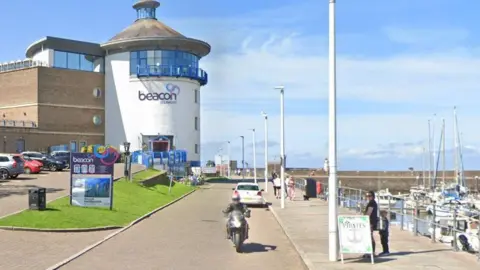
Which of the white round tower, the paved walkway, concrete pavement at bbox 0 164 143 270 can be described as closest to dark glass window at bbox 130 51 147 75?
the white round tower

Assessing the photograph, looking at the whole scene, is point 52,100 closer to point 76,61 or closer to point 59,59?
point 59,59

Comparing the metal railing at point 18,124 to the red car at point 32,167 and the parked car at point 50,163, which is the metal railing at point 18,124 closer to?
Result: the parked car at point 50,163

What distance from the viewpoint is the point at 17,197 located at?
1131 inches

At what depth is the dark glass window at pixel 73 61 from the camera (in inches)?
3265

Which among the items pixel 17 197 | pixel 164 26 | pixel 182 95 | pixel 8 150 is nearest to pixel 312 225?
pixel 17 197

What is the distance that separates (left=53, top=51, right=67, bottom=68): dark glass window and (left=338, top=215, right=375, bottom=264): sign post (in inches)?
2890

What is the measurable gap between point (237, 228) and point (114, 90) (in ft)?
236

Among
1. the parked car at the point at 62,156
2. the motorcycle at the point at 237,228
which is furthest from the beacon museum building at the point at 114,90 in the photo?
the motorcycle at the point at 237,228

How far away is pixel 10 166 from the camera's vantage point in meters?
41.5

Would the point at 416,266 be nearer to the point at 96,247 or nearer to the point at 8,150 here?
the point at 96,247

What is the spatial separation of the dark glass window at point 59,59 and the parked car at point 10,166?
41.0 meters

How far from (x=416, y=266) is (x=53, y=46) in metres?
75.1

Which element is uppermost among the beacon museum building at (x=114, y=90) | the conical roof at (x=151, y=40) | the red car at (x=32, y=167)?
the conical roof at (x=151, y=40)


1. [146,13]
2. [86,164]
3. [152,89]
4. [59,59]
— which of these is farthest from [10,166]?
[146,13]
